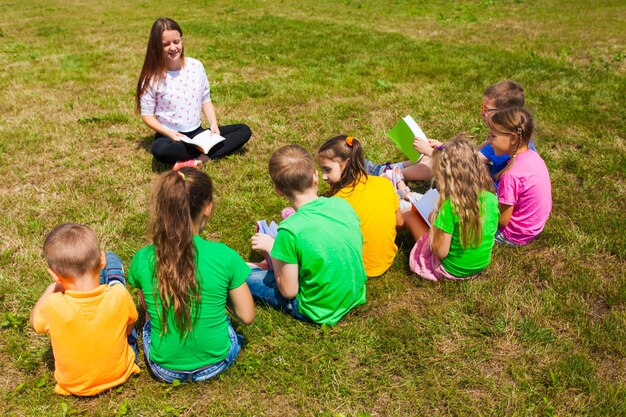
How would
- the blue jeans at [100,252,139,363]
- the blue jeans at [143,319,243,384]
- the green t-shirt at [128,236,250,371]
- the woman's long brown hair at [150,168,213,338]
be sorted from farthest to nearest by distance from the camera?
the blue jeans at [100,252,139,363] → the blue jeans at [143,319,243,384] → the green t-shirt at [128,236,250,371] → the woman's long brown hair at [150,168,213,338]

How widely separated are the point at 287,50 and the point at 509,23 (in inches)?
239

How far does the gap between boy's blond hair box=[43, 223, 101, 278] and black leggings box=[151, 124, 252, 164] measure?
9.46 ft

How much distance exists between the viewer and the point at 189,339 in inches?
113

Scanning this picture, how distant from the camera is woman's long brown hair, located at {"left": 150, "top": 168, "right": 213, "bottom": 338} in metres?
2.62

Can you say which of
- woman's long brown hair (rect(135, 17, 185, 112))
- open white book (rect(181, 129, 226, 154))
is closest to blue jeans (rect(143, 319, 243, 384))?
open white book (rect(181, 129, 226, 154))

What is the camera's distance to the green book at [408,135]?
4.61 meters

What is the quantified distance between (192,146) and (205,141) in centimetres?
17

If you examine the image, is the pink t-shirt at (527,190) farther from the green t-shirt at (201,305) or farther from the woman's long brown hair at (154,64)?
the woman's long brown hair at (154,64)

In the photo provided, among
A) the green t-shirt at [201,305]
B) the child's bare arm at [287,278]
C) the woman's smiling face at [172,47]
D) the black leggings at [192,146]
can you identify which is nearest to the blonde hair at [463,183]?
the child's bare arm at [287,278]

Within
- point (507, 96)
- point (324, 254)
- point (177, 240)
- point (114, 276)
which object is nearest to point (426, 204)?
point (324, 254)

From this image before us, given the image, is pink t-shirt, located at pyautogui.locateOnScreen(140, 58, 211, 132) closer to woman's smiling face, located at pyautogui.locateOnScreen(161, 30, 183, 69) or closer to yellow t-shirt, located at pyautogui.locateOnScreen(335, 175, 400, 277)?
woman's smiling face, located at pyautogui.locateOnScreen(161, 30, 183, 69)

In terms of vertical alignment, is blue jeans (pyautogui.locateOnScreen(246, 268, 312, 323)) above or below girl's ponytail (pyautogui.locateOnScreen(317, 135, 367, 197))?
below

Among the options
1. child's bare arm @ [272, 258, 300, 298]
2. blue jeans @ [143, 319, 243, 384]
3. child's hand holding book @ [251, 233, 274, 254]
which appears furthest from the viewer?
child's hand holding book @ [251, 233, 274, 254]

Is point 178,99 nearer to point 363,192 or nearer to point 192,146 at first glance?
point 192,146
